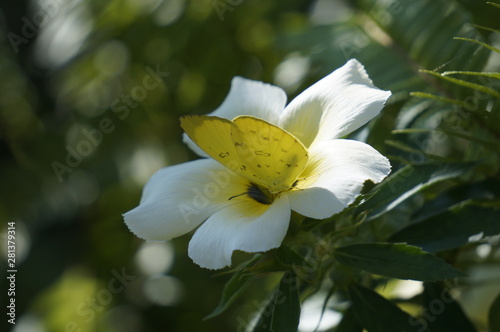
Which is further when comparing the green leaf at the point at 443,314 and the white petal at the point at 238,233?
the green leaf at the point at 443,314

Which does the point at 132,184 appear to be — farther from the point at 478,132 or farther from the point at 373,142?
the point at 478,132

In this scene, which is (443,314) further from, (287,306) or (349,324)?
(287,306)

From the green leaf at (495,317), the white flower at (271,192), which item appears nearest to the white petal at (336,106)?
the white flower at (271,192)

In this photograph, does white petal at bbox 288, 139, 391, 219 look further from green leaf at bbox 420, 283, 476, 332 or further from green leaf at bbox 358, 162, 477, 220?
green leaf at bbox 420, 283, 476, 332

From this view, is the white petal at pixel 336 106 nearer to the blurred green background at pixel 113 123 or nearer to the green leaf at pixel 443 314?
the green leaf at pixel 443 314

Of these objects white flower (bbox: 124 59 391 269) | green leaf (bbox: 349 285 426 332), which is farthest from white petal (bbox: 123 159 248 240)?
green leaf (bbox: 349 285 426 332)

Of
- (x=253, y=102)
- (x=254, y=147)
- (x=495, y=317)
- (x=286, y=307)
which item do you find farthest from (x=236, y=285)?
(x=495, y=317)

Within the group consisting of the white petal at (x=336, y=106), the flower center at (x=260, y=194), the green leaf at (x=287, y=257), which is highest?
the white petal at (x=336, y=106)

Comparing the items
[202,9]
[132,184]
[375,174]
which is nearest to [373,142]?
[375,174]
